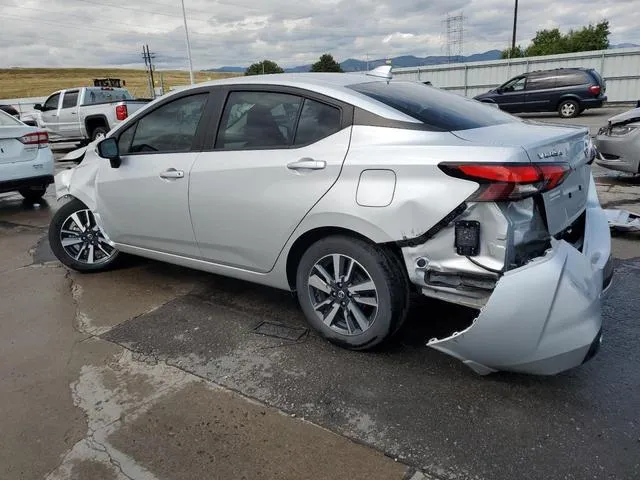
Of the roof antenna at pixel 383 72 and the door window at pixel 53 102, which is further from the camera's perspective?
the door window at pixel 53 102

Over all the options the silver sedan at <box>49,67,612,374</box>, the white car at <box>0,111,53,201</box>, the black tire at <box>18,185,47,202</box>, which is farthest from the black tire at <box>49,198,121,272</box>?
the black tire at <box>18,185,47,202</box>

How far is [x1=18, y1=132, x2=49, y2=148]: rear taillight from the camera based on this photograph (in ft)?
24.6

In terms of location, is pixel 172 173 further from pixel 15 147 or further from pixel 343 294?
pixel 15 147

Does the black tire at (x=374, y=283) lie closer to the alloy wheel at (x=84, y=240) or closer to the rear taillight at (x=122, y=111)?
the alloy wheel at (x=84, y=240)

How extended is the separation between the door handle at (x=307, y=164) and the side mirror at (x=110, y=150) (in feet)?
5.60

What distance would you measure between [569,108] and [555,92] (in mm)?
746

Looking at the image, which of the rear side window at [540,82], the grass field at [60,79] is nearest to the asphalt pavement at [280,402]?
the rear side window at [540,82]

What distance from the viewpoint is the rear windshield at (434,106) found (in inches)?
117

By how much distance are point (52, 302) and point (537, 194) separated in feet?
12.2

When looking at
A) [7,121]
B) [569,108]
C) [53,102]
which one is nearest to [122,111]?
[53,102]

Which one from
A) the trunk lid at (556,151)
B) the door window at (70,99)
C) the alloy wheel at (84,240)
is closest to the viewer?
the trunk lid at (556,151)

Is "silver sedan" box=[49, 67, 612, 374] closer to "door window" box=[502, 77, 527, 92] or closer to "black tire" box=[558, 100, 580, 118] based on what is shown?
"black tire" box=[558, 100, 580, 118]

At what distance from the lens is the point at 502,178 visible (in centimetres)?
245

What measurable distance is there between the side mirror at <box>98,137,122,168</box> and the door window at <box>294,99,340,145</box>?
170 centimetres
